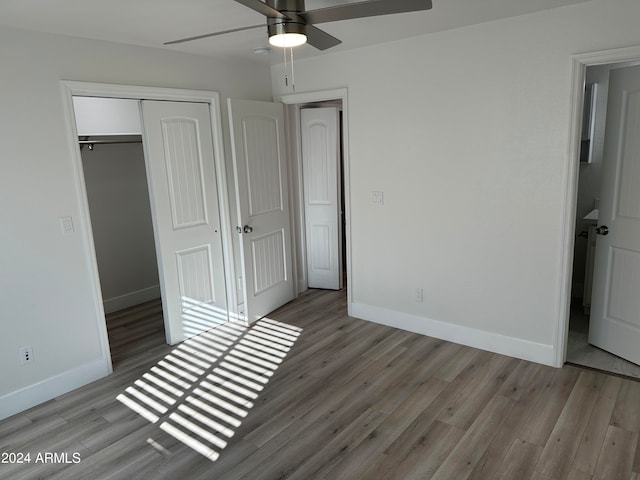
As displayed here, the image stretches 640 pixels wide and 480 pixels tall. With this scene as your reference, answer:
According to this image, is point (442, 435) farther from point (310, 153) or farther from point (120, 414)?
point (310, 153)

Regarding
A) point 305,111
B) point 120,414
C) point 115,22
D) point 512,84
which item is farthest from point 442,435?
point 305,111

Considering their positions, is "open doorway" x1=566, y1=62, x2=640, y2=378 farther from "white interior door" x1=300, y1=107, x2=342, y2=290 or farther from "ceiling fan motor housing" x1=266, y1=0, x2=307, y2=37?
"ceiling fan motor housing" x1=266, y1=0, x2=307, y2=37

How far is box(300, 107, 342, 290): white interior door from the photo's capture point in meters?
4.78

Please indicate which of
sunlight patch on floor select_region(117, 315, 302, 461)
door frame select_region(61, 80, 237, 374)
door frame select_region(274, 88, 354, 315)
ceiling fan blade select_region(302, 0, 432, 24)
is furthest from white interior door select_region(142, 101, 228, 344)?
ceiling fan blade select_region(302, 0, 432, 24)

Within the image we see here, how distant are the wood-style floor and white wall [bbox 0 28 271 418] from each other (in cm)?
26

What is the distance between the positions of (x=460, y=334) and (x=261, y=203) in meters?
2.13

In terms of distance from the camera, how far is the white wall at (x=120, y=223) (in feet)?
14.8

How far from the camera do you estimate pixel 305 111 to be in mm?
4789

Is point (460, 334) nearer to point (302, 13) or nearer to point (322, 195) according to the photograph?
point (322, 195)

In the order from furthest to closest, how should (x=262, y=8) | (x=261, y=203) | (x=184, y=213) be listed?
(x=261, y=203)
(x=184, y=213)
(x=262, y=8)

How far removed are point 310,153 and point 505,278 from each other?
8.10 ft

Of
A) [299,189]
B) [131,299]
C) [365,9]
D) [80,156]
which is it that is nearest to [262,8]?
[365,9]

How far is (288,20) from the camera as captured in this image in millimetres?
2045

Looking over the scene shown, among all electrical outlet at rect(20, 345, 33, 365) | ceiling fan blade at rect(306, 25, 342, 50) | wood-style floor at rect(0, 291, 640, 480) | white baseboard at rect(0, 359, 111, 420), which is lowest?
wood-style floor at rect(0, 291, 640, 480)
